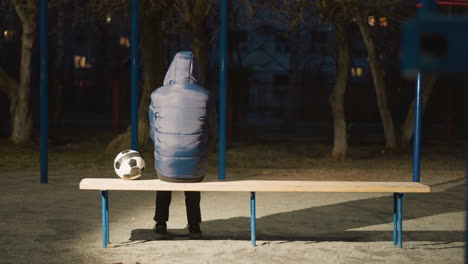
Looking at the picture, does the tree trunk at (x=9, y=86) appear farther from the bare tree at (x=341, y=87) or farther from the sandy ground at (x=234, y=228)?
the bare tree at (x=341, y=87)

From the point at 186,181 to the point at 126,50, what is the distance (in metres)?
39.4

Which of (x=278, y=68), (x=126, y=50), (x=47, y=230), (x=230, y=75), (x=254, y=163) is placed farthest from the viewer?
(x=278, y=68)

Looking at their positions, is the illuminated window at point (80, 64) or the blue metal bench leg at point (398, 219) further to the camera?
the illuminated window at point (80, 64)

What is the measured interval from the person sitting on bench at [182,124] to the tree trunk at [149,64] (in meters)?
8.91

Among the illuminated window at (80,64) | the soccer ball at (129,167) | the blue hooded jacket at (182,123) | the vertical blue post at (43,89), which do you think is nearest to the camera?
the blue hooded jacket at (182,123)

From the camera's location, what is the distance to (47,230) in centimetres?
647

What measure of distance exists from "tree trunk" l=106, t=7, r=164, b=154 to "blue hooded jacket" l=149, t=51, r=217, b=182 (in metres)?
8.93

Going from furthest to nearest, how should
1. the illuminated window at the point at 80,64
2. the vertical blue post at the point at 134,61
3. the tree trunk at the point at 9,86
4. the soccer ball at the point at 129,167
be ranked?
the illuminated window at the point at 80,64 < the tree trunk at the point at 9,86 < the vertical blue post at the point at 134,61 < the soccer ball at the point at 129,167

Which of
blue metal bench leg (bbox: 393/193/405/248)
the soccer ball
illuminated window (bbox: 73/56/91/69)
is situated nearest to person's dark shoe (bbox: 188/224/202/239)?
the soccer ball

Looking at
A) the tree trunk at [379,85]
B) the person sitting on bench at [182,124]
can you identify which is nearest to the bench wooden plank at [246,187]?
the person sitting on bench at [182,124]

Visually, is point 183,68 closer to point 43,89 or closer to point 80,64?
point 43,89

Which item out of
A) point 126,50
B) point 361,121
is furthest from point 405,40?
point 126,50

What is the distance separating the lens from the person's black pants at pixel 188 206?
20.2 feet

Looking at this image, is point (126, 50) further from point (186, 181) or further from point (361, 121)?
point (186, 181)
